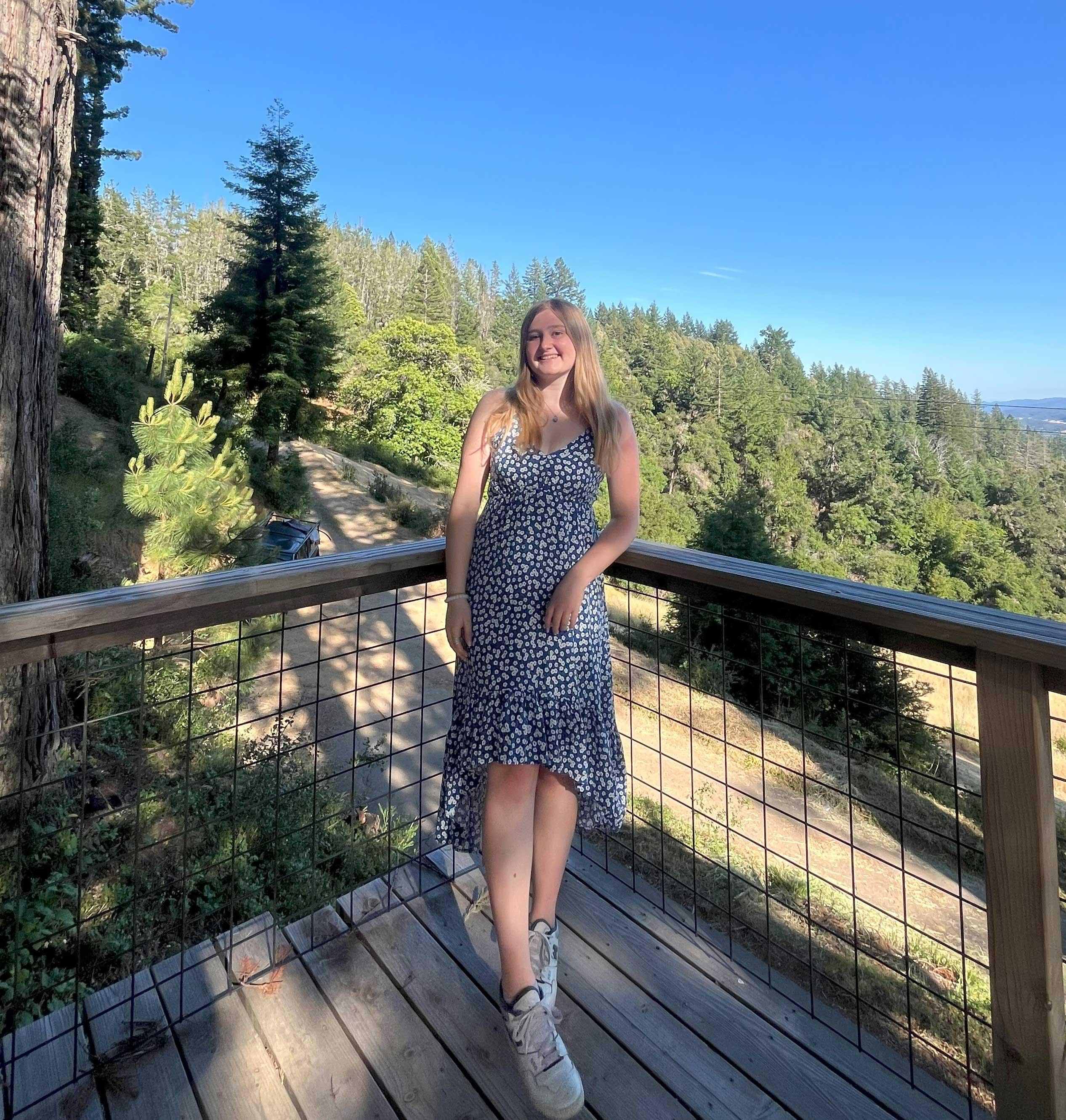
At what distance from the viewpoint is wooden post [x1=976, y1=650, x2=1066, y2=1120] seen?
96 cm

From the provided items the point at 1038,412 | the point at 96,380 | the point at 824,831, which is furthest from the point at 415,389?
the point at 1038,412

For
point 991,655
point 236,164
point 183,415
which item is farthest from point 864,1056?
point 236,164

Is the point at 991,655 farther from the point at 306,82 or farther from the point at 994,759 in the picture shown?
the point at 306,82

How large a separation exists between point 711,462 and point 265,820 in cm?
3623

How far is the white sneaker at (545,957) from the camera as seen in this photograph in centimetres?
132

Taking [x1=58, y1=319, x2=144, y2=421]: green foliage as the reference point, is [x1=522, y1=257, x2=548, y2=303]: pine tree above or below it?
above

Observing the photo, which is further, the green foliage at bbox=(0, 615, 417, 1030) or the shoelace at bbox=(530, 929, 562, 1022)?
the green foliage at bbox=(0, 615, 417, 1030)

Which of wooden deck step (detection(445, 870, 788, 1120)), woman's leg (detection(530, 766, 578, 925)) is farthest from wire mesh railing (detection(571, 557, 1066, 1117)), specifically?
woman's leg (detection(530, 766, 578, 925))

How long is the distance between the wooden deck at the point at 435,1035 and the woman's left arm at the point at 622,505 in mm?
951

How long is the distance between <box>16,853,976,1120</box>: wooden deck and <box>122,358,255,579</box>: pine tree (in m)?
3.98

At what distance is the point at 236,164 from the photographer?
11.3 m

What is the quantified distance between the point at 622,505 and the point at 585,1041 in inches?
43.8


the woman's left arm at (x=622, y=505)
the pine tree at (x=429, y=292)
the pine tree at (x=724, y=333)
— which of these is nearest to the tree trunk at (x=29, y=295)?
the woman's left arm at (x=622, y=505)

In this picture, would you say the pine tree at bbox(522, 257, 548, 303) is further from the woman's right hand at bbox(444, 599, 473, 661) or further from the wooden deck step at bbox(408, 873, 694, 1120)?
the wooden deck step at bbox(408, 873, 694, 1120)
